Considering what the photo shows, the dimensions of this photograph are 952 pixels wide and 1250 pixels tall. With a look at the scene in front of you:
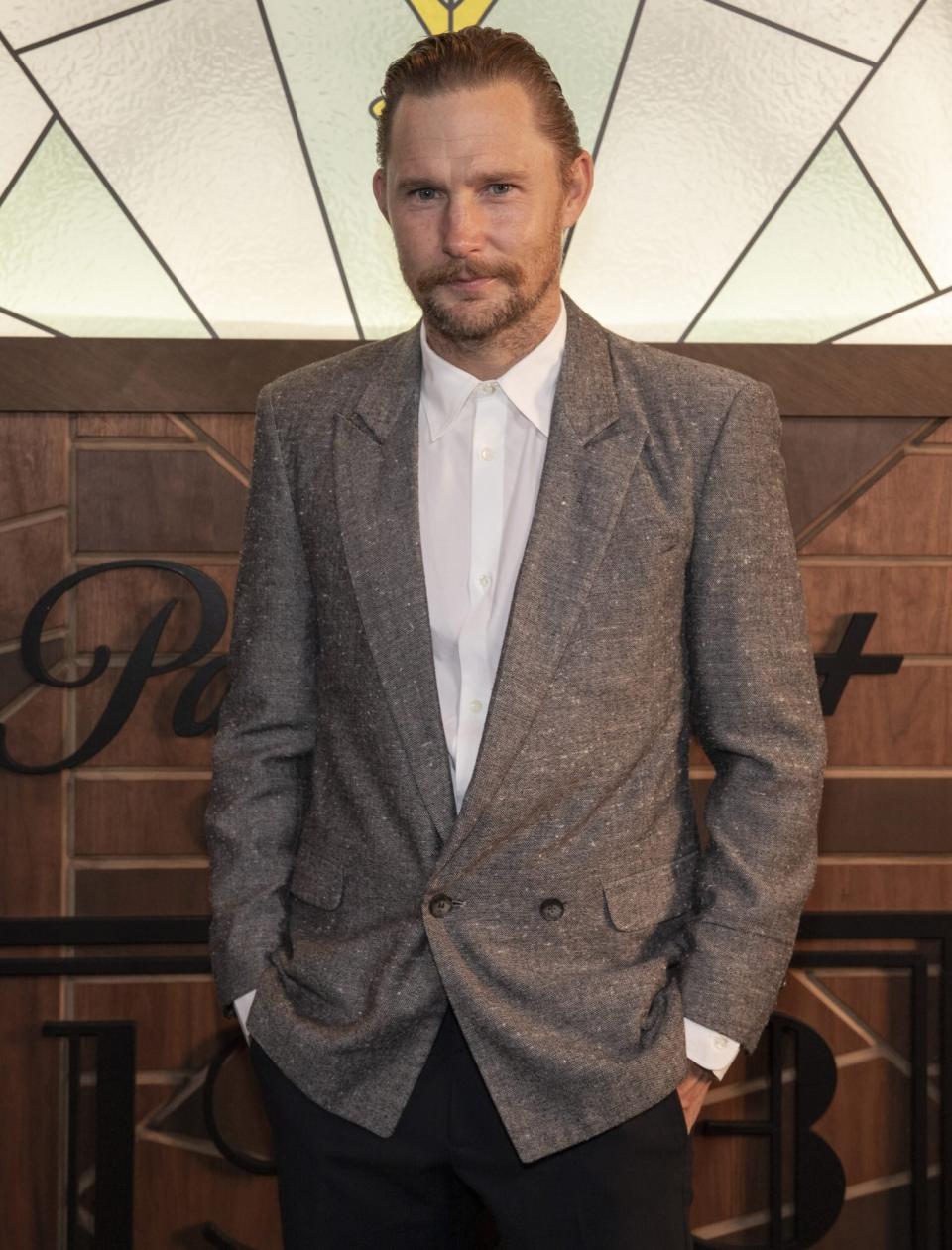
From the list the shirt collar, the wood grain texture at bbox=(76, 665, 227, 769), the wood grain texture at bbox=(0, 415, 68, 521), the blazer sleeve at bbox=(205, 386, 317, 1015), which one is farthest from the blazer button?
the wood grain texture at bbox=(0, 415, 68, 521)

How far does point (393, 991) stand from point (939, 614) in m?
1.34

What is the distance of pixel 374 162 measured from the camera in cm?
245

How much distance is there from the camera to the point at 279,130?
7.97ft

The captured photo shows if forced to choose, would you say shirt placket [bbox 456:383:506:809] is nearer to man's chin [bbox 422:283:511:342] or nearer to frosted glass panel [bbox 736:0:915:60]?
man's chin [bbox 422:283:511:342]

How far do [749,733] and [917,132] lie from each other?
55.3 inches

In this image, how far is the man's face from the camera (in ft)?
A: 5.05

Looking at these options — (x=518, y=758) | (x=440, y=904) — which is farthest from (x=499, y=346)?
(x=440, y=904)

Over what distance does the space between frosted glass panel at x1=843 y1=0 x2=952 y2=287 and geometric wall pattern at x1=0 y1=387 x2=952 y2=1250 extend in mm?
356

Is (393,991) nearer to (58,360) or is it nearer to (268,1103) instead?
(268,1103)

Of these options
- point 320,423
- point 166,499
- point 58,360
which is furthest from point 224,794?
point 58,360

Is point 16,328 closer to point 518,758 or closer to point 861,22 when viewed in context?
point 518,758

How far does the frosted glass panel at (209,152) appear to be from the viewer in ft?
7.87

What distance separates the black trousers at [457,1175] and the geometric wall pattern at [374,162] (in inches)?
55.5

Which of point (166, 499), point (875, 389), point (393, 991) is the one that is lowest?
point (393, 991)
